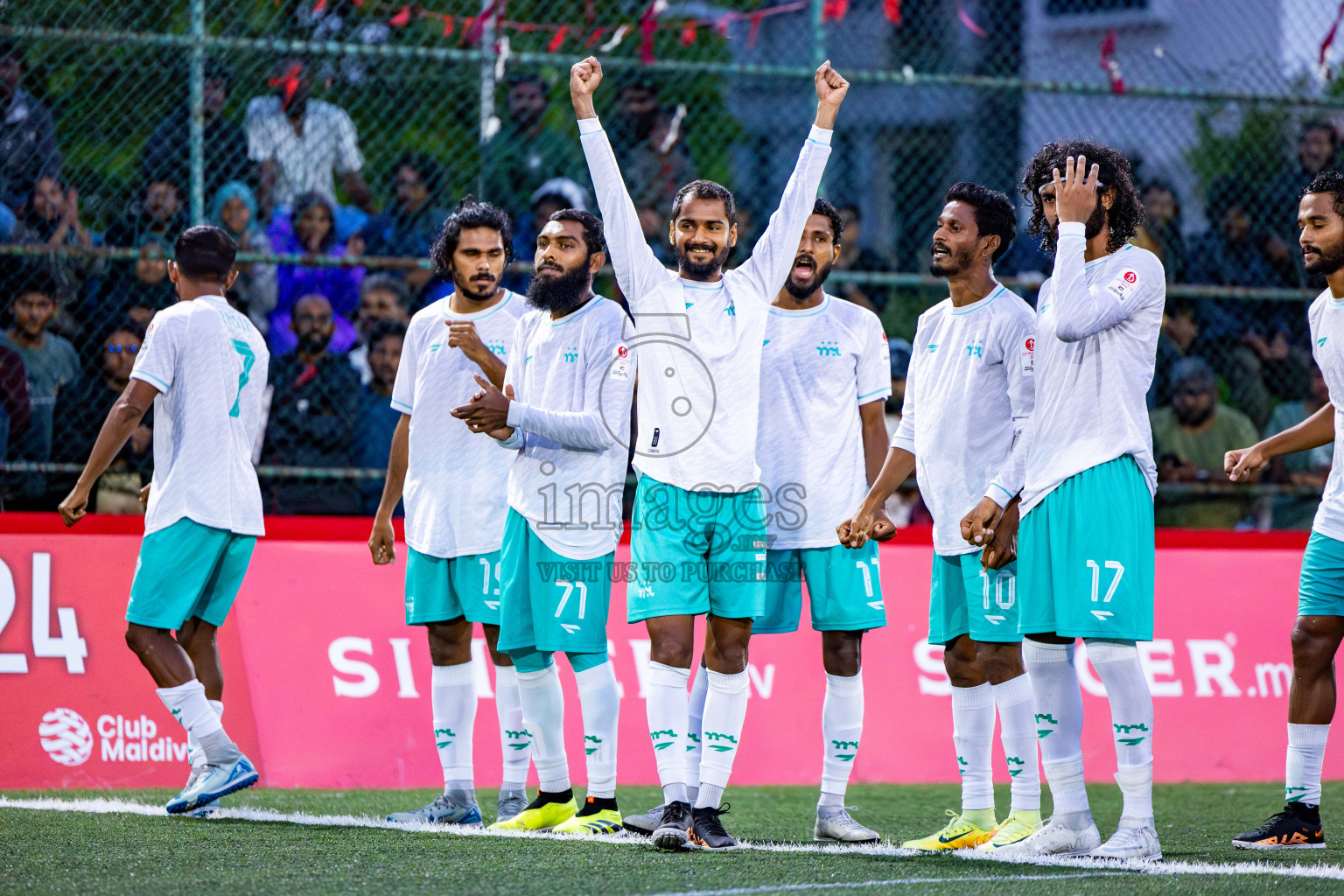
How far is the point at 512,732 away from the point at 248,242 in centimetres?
385

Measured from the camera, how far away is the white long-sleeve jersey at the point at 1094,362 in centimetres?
480

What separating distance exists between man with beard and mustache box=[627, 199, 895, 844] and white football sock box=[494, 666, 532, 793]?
72 cm

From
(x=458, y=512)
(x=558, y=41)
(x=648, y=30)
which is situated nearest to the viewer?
(x=458, y=512)

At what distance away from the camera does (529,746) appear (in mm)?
6070

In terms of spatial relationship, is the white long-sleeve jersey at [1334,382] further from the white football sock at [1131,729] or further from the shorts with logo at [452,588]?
the shorts with logo at [452,588]

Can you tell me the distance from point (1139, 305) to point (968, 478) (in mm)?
941

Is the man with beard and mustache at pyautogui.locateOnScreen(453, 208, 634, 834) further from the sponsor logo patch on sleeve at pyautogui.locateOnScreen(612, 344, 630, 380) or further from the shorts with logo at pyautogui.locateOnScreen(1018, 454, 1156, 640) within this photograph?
the shorts with logo at pyautogui.locateOnScreen(1018, 454, 1156, 640)

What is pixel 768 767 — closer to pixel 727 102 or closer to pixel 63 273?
pixel 63 273

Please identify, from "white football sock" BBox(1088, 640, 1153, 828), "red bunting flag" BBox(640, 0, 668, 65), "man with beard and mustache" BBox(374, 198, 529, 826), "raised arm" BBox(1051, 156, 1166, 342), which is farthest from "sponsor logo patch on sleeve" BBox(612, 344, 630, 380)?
"red bunting flag" BBox(640, 0, 668, 65)

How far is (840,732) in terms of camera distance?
575 cm

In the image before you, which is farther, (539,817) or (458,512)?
(458,512)

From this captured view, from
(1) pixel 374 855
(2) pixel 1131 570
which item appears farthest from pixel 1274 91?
(1) pixel 374 855

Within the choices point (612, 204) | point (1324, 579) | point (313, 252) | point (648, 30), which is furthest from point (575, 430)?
point (648, 30)

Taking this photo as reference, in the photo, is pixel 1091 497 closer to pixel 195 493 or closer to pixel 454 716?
pixel 454 716
